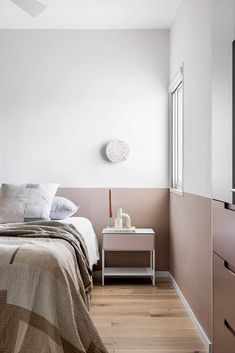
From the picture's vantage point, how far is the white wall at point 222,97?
2008 millimetres

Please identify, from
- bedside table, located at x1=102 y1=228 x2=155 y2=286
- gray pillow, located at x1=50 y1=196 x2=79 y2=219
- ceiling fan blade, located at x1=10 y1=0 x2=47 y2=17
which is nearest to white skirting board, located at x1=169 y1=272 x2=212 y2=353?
bedside table, located at x1=102 y1=228 x2=155 y2=286

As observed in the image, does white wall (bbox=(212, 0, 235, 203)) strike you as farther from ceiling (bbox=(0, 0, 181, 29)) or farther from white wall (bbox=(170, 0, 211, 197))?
ceiling (bbox=(0, 0, 181, 29))

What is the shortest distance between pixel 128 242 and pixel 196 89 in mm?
1777

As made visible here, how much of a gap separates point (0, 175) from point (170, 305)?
87.6 inches

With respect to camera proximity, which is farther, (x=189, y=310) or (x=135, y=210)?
(x=135, y=210)

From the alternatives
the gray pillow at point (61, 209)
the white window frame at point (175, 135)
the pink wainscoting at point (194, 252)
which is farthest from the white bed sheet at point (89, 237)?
the white window frame at point (175, 135)

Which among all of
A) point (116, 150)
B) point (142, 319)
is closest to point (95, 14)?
point (116, 150)

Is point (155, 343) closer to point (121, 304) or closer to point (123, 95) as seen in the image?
point (121, 304)

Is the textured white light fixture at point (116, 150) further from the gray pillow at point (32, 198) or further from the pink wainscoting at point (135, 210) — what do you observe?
the gray pillow at point (32, 198)

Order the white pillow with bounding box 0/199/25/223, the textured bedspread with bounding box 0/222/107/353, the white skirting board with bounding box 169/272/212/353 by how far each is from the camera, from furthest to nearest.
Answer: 1. the white pillow with bounding box 0/199/25/223
2. the white skirting board with bounding box 169/272/212/353
3. the textured bedspread with bounding box 0/222/107/353

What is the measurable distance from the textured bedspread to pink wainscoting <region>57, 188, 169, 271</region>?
2403 millimetres

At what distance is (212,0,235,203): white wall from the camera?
2.01 m

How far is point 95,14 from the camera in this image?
443 cm

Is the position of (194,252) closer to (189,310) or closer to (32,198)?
(189,310)
